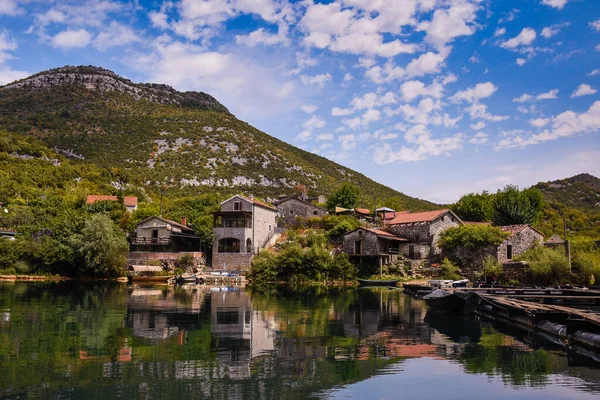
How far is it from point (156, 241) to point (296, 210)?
71.1 feet

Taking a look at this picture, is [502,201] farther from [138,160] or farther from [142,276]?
[138,160]

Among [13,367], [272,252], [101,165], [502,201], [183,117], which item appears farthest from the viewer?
[183,117]

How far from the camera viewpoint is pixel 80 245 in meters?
50.9

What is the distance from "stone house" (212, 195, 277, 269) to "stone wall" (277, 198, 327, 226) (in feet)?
38.5

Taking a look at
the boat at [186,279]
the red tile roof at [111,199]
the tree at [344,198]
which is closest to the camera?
the boat at [186,279]

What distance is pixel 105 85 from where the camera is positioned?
120 meters

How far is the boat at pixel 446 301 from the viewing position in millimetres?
29094

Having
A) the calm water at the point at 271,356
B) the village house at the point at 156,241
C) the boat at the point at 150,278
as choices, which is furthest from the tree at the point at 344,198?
the calm water at the point at 271,356

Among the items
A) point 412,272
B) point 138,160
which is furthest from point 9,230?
point 412,272

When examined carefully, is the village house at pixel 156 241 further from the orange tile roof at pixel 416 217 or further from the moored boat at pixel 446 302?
the moored boat at pixel 446 302

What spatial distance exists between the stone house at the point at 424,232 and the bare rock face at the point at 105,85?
85670 millimetres

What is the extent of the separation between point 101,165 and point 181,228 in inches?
1459

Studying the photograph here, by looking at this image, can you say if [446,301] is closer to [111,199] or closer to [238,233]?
[238,233]

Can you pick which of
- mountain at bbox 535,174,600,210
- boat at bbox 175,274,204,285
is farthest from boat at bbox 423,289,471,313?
mountain at bbox 535,174,600,210
